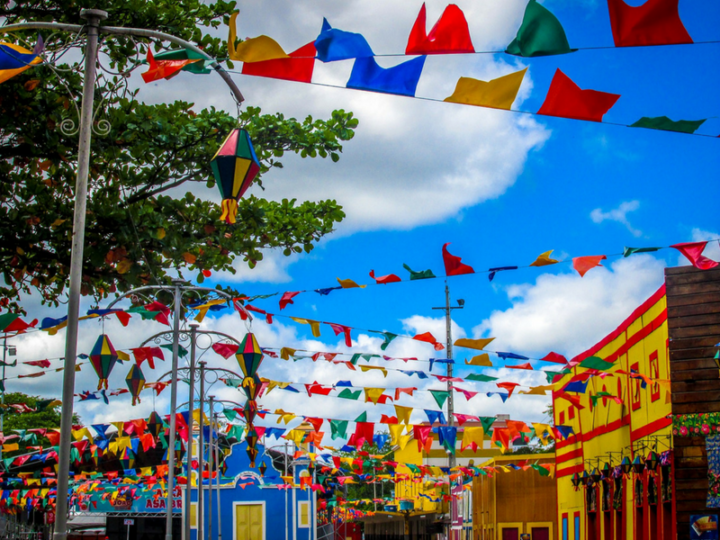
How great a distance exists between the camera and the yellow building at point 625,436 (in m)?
15.9

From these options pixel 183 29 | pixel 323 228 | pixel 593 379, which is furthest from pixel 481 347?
pixel 593 379

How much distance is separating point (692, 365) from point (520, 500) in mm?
19692

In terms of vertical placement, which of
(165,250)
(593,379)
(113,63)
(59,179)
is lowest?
(593,379)

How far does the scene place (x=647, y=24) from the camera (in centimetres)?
556

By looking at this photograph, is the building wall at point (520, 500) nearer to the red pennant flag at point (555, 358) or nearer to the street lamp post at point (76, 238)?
the red pennant flag at point (555, 358)

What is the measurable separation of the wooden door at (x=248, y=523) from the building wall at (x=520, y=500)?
33.7 feet

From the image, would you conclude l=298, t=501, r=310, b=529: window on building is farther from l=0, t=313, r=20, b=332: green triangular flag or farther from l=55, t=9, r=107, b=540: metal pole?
l=55, t=9, r=107, b=540: metal pole

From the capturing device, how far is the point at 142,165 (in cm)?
1184

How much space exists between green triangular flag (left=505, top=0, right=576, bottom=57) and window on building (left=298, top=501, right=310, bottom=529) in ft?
110

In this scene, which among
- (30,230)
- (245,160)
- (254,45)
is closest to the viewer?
(254,45)

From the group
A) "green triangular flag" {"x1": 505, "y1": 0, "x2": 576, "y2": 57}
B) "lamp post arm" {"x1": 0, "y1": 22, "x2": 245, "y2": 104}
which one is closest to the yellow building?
"lamp post arm" {"x1": 0, "y1": 22, "x2": 245, "y2": 104}

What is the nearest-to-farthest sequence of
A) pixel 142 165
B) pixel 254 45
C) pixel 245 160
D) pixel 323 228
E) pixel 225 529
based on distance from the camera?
pixel 254 45
pixel 245 160
pixel 142 165
pixel 323 228
pixel 225 529

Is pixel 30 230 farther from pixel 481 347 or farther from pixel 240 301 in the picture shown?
pixel 481 347

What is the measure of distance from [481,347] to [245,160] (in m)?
7.12
